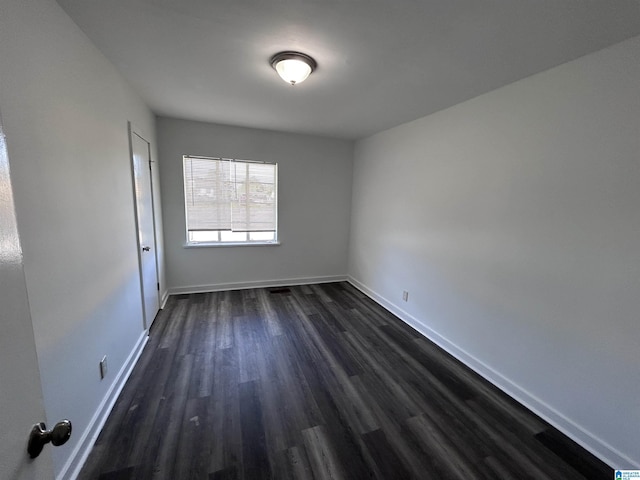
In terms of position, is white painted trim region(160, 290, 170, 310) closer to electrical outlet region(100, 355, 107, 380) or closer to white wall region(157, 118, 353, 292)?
white wall region(157, 118, 353, 292)

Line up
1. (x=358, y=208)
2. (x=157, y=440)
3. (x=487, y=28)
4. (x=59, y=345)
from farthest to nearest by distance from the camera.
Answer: (x=358, y=208) < (x=157, y=440) < (x=487, y=28) < (x=59, y=345)

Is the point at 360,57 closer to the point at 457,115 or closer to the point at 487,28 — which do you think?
the point at 487,28

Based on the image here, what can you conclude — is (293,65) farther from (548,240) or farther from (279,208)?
(279,208)

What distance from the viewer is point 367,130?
A: 3666mm

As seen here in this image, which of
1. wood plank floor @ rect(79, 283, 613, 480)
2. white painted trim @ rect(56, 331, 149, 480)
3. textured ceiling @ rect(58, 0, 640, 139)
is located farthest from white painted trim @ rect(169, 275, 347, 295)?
textured ceiling @ rect(58, 0, 640, 139)

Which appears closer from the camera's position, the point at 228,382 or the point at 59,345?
the point at 59,345

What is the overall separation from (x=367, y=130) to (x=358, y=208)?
3.97 feet

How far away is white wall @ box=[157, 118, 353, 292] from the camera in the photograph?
360 centimetres

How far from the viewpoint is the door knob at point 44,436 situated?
0.58 metres

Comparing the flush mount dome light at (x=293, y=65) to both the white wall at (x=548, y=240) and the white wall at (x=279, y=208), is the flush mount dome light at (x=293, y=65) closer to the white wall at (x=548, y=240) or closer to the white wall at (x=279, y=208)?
the white wall at (x=548, y=240)

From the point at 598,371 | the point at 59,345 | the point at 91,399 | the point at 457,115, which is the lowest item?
the point at 91,399

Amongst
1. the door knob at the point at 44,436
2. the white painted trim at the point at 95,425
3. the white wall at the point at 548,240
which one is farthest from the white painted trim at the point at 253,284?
the door knob at the point at 44,436

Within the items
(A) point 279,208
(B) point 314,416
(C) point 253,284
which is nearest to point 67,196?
(B) point 314,416

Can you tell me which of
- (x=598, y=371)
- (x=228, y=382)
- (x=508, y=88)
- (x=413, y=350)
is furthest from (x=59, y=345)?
(x=508, y=88)
